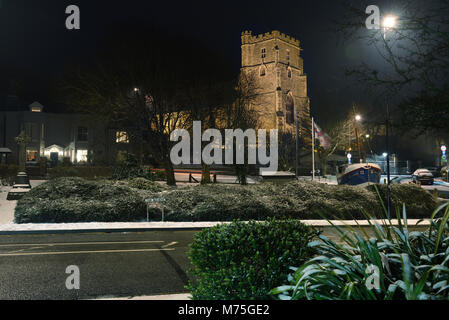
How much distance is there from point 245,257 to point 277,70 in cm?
10031

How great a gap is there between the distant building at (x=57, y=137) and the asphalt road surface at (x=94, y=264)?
128ft

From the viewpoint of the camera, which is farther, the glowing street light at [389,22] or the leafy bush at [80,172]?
the leafy bush at [80,172]

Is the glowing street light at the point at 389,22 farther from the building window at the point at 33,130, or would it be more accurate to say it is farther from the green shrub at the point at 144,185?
the building window at the point at 33,130

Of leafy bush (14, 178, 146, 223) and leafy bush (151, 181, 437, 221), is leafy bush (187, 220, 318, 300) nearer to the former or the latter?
leafy bush (151, 181, 437, 221)

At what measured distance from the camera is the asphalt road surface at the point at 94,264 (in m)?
6.16

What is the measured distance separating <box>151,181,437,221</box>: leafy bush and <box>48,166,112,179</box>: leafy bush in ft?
64.1

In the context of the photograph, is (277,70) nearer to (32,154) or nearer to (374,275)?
(32,154)

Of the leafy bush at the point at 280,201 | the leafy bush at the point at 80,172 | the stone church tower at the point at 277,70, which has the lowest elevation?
the leafy bush at the point at 280,201

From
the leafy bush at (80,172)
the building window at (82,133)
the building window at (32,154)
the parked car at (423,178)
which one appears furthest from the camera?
the building window at (82,133)

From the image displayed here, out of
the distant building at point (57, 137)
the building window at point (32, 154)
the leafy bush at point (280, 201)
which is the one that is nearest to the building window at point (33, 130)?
the distant building at point (57, 137)

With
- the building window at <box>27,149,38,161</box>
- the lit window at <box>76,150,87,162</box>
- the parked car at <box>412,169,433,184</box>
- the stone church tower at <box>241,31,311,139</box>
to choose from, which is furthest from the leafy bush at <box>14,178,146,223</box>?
the stone church tower at <box>241,31,311,139</box>

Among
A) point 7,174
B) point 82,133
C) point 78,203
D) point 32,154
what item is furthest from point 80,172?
point 78,203

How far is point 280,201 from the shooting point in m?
16.6
